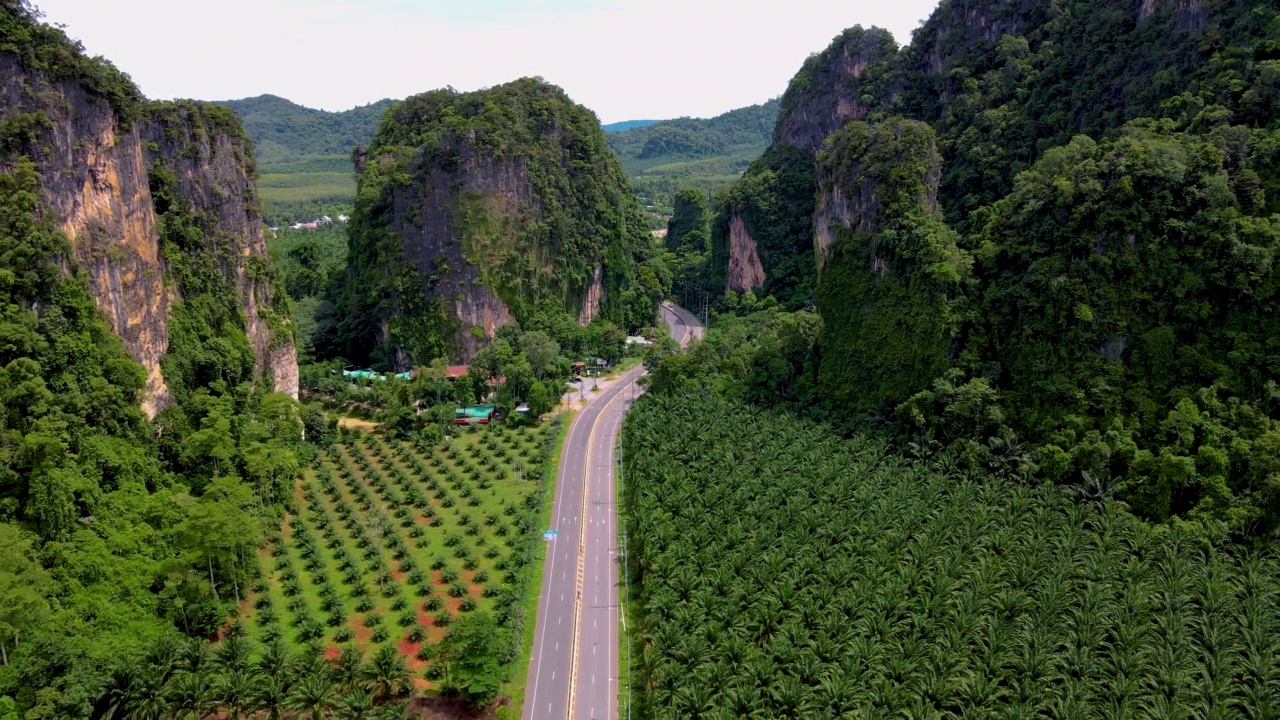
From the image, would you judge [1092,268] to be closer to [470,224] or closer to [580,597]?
[580,597]

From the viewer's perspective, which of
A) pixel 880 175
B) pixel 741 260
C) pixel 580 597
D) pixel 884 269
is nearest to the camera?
pixel 580 597

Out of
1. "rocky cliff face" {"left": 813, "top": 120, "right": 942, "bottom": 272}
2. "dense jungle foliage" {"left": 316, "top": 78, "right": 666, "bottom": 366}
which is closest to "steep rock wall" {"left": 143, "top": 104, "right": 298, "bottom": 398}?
"dense jungle foliage" {"left": 316, "top": 78, "right": 666, "bottom": 366}

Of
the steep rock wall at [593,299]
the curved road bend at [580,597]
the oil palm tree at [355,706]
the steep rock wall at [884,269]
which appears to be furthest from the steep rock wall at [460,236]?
the oil palm tree at [355,706]

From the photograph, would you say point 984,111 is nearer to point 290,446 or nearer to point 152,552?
point 290,446

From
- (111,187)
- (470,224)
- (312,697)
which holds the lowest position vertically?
(312,697)

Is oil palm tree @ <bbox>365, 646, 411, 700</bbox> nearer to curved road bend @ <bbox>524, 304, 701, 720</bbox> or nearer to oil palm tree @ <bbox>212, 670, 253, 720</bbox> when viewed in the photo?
oil palm tree @ <bbox>212, 670, 253, 720</bbox>

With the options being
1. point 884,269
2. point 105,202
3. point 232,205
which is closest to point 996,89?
point 884,269
